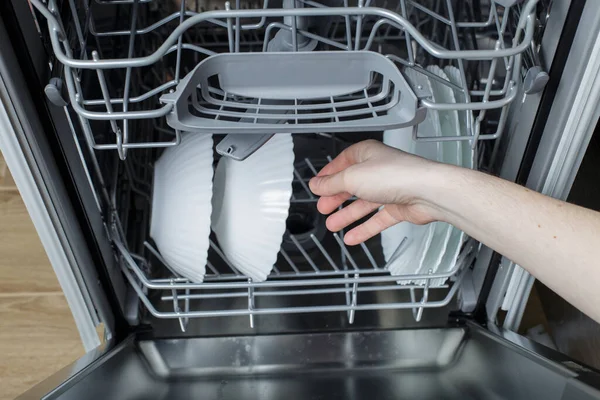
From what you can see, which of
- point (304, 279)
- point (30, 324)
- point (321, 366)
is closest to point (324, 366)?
point (321, 366)

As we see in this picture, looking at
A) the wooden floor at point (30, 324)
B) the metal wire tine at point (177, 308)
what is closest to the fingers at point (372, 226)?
the metal wire tine at point (177, 308)

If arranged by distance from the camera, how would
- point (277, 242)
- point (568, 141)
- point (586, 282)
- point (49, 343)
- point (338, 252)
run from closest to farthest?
point (586, 282) → point (568, 141) → point (277, 242) → point (338, 252) → point (49, 343)

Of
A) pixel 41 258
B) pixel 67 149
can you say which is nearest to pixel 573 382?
pixel 67 149

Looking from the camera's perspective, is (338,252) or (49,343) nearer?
(338,252)

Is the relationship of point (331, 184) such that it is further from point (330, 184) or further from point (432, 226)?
point (432, 226)

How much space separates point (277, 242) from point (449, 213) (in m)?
0.22

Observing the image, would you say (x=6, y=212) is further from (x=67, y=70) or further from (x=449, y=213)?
(x=449, y=213)

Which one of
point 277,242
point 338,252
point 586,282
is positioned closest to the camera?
point 586,282

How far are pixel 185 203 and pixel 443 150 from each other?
0.31 m

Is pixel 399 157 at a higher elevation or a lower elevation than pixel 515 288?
higher

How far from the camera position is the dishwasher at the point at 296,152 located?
0.52m

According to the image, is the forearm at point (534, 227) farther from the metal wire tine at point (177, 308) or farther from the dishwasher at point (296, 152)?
the metal wire tine at point (177, 308)

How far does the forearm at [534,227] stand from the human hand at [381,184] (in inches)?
0.9

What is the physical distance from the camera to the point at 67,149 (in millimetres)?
599
